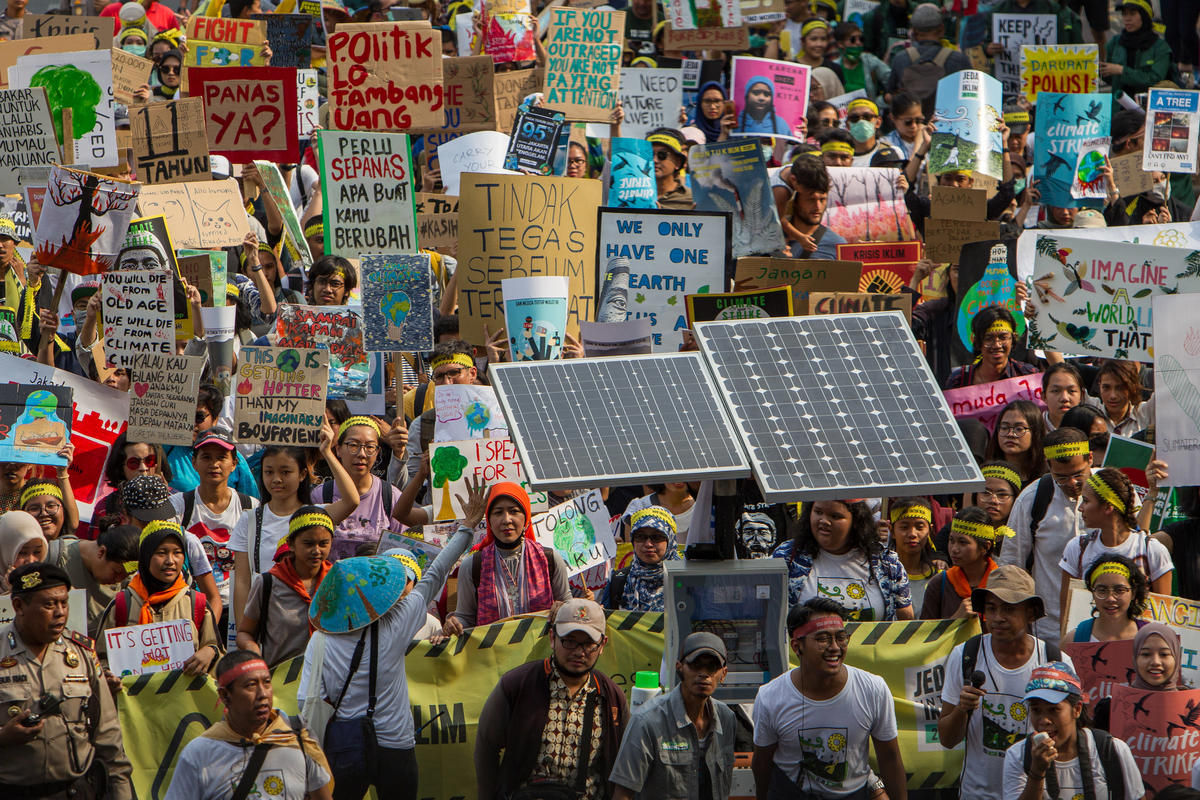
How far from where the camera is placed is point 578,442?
5.85m

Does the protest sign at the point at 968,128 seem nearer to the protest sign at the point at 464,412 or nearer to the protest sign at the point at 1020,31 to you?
the protest sign at the point at 1020,31

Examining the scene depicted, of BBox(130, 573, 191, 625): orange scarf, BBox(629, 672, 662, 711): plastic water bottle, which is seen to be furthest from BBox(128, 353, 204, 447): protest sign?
BBox(629, 672, 662, 711): plastic water bottle

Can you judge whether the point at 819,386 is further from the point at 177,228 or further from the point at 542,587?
the point at 177,228

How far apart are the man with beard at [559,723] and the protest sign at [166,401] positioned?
3387mm

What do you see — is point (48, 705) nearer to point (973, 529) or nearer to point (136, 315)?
point (136, 315)

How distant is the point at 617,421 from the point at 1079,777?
2102 millimetres

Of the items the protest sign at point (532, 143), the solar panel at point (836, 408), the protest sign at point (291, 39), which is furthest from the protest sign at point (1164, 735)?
the protest sign at point (291, 39)

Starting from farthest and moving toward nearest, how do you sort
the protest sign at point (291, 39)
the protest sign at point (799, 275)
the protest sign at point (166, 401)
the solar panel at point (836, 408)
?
1. the protest sign at point (291, 39)
2. the protest sign at point (799, 275)
3. the protest sign at point (166, 401)
4. the solar panel at point (836, 408)

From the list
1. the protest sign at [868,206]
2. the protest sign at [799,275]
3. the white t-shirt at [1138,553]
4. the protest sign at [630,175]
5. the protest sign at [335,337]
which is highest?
the protest sign at [630,175]

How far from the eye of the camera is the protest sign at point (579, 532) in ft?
27.3

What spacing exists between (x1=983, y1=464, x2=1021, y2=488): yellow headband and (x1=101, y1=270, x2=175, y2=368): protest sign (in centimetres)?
471

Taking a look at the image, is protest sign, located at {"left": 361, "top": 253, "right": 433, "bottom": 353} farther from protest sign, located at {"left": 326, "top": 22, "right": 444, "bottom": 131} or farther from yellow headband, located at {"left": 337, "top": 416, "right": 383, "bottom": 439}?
protest sign, located at {"left": 326, "top": 22, "right": 444, "bottom": 131}

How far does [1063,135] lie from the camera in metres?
13.5

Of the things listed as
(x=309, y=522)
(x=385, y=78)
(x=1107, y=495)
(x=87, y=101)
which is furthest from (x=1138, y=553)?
(x=87, y=101)
